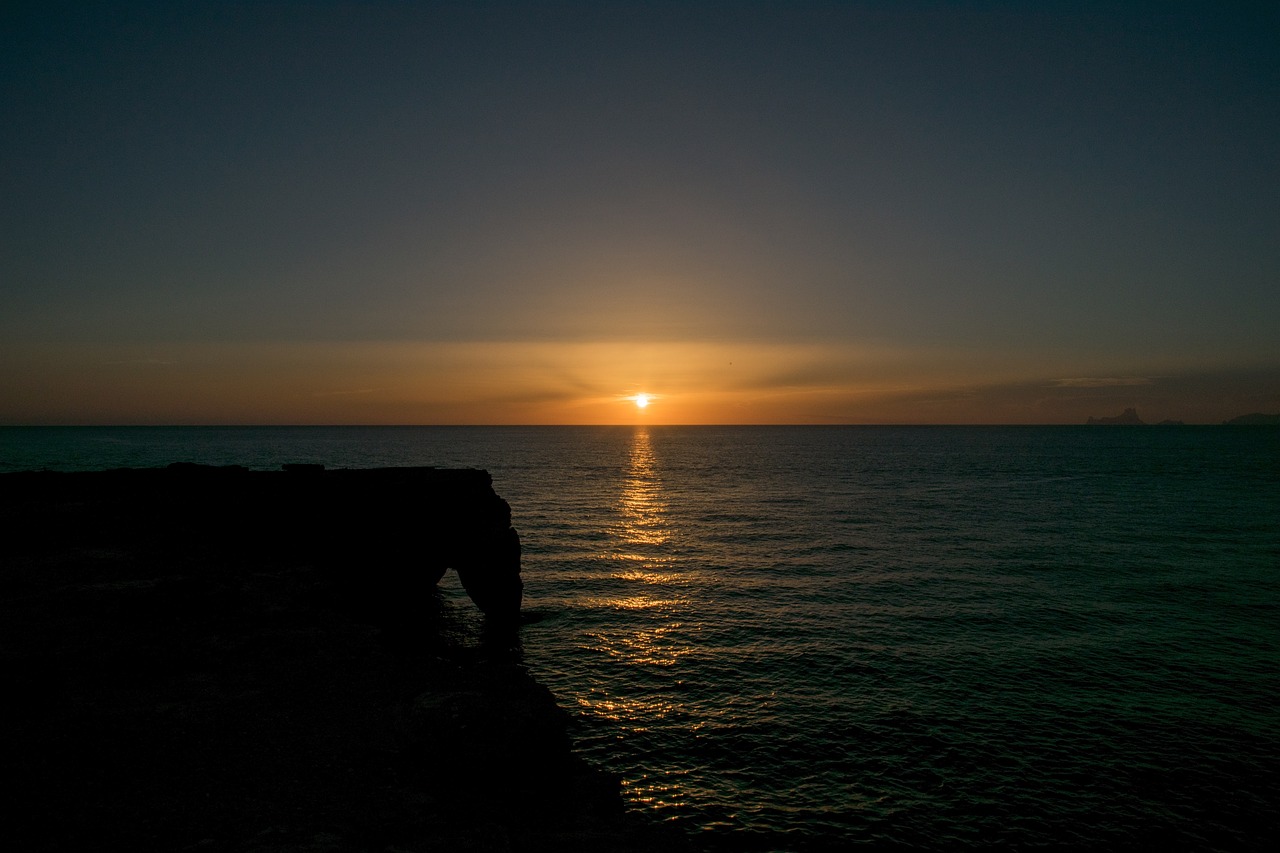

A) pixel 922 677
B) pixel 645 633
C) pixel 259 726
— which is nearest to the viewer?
pixel 259 726

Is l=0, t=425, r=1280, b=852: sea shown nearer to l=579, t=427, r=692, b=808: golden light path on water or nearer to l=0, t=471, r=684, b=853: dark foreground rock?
l=579, t=427, r=692, b=808: golden light path on water

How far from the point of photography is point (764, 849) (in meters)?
12.1

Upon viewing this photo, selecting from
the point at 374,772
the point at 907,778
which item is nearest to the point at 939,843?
the point at 907,778

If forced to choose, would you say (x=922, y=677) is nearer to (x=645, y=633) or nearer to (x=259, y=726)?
(x=645, y=633)

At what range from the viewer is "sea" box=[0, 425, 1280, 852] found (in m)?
13.5

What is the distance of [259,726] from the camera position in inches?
512

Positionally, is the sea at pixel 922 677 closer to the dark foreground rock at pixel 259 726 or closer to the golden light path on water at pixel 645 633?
the golden light path on water at pixel 645 633

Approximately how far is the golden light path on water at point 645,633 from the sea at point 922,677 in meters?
0.10

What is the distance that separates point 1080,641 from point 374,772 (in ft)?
81.7

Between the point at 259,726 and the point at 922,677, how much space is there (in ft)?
61.1

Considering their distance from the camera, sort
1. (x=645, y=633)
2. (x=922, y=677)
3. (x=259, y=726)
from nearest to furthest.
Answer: (x=259, y=726), (x=922, y=677), (x=645, y=633)

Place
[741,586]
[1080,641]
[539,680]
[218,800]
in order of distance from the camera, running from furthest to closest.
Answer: [741,586]
[1080,641]
[539,680]
[218,800]

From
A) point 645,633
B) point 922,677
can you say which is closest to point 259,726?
point 645,633

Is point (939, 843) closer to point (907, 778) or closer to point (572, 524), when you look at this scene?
point (907, 778)
